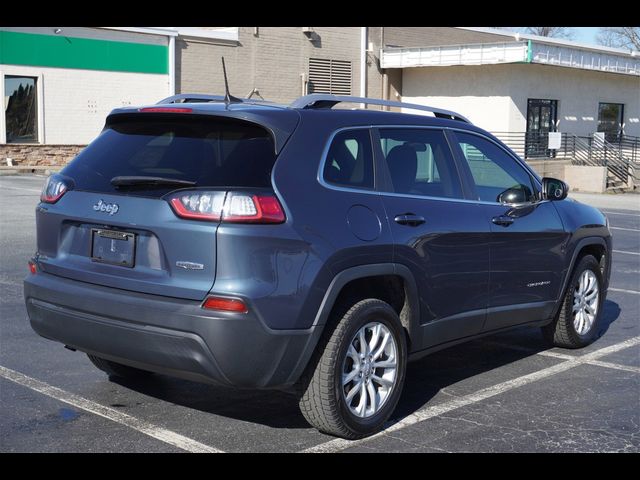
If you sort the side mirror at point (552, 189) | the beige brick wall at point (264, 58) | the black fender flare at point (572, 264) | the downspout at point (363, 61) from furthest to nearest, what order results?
the downspout at point (363, 61)
the beige brick wall at point (264, 58)
the black fender flare at point (572, 264)
the side mirror at point (552, 189)

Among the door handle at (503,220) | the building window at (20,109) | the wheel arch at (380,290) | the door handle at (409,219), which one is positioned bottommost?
the wheel arch at (380,290)

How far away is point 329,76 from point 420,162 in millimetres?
32632

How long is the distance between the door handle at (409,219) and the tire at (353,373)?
492mm

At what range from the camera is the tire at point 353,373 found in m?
4.77

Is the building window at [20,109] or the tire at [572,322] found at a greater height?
the building window at [20,109]

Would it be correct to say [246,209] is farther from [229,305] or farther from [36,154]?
[36,154]

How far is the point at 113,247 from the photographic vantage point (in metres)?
4.76

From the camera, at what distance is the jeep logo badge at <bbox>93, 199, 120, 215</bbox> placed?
4.76m

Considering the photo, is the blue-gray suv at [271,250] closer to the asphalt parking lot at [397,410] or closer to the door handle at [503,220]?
the door handle at [503,220]

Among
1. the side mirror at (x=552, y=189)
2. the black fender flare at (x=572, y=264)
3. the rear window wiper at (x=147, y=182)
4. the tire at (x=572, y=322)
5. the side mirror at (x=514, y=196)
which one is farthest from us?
the tire at (x=572, y=322)

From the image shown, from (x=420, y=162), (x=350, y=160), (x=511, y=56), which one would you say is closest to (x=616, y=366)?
(x=420, y=162)

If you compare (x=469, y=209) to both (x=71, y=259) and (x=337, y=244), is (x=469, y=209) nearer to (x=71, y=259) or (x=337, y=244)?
(x=337, y=244)

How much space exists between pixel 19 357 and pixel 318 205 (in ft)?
9.53

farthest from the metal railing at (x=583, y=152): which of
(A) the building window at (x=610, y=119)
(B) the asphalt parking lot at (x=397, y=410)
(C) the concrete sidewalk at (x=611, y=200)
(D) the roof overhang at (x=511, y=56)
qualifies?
(B) the asphalt parking lot at (x=397, y=410)
